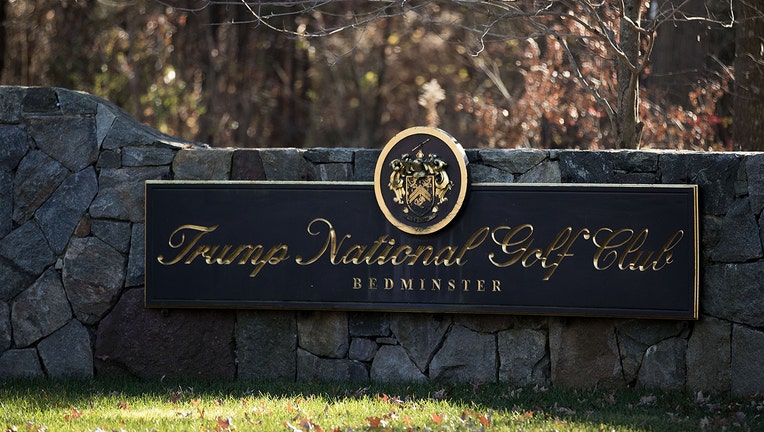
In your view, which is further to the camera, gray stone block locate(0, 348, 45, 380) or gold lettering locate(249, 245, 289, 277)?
gray stone block locate(0, 348, 45, 380)

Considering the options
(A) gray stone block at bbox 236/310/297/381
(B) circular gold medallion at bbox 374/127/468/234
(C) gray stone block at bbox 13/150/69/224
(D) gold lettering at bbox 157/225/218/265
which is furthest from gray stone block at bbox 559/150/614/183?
(C) gray stone block at bbox 13/150/69/224

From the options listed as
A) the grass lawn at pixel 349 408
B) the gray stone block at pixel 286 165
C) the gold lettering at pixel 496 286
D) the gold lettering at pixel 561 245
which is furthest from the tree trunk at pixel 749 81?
the gray stone block at pixel 286 165

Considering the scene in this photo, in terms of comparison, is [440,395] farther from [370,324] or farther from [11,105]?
[11,105]

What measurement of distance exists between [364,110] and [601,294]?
13647mm

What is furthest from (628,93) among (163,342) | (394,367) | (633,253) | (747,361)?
(163,342)

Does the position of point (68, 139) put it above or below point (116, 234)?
above

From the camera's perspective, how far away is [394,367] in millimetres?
6996

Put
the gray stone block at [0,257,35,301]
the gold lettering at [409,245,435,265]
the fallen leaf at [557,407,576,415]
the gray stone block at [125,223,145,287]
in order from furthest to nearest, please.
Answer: the gray stone block at [0,257,35,301]
the gray stone block at [125,223,145,287]
the gold lettering at [409,245,435,265]
the fallen leaf at [557,407,576,415]

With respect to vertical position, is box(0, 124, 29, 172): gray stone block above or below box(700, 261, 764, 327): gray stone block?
above

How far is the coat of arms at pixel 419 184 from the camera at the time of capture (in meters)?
6.77

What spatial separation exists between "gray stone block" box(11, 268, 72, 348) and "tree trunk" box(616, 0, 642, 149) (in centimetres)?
448

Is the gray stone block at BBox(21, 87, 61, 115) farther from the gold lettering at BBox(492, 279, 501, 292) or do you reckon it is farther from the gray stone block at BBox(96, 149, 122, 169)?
the gold lettering at BBox(492, 279, 501, 292)

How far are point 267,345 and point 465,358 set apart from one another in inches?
54.7

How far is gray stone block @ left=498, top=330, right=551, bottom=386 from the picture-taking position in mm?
6844
